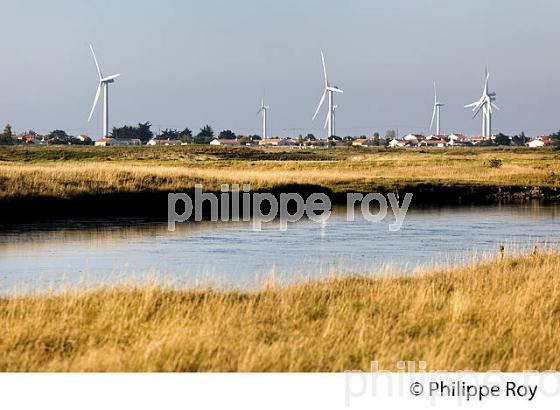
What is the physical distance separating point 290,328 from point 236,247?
16240 millimetres

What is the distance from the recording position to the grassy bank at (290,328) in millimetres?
11703

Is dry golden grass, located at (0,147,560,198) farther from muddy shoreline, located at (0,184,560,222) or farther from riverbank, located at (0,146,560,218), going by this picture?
muddy shoreline, located at (0,184,560,222)

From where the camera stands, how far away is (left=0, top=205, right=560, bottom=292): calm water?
75.4ft

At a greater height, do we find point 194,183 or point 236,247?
point 194,183

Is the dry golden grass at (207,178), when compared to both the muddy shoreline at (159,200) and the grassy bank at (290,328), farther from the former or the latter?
the grassy bank at (290,328)

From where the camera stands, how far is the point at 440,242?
32375 millimetres

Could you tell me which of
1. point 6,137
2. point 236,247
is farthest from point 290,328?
point 6,137

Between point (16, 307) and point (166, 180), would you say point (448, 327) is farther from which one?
point (166, 180)

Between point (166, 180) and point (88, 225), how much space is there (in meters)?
15.6

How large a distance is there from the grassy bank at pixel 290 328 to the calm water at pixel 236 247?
347cm

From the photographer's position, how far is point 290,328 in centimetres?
1394

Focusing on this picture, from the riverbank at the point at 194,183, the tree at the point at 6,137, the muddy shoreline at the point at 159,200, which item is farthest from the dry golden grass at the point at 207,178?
the tree at the point at 6,137

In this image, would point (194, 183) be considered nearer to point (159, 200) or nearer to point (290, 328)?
point (159, 200)
